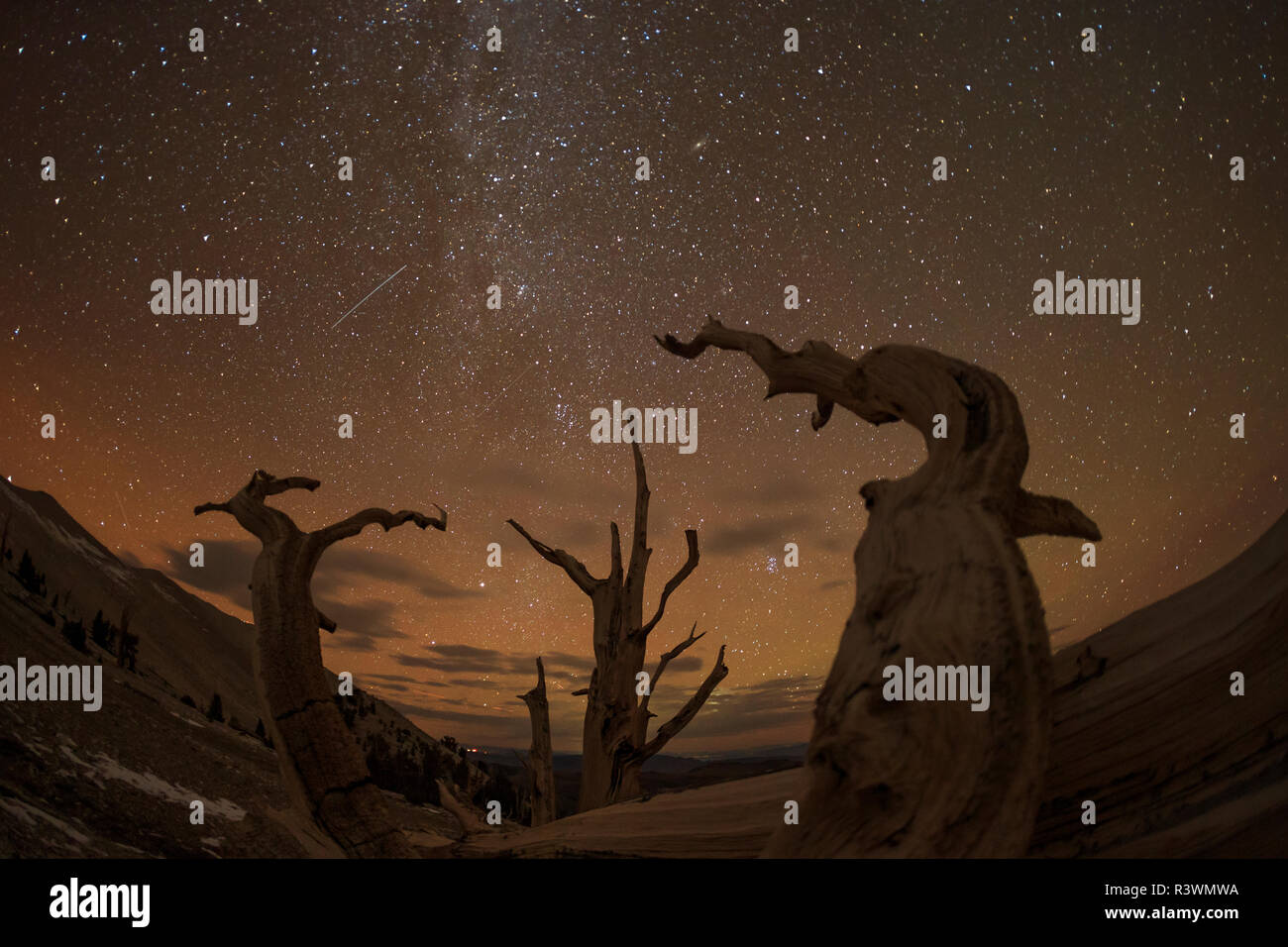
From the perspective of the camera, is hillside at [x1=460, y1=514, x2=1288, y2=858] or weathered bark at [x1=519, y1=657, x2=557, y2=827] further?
weathered bark at [x1=519, y1=657, x2=557, y2=827]

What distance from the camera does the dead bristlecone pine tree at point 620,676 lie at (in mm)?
8117

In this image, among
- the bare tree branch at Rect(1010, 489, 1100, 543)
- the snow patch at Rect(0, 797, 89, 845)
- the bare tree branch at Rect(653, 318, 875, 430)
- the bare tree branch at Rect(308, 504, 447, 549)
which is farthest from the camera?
the snow patch at Rect(0, 797, 89, 845)

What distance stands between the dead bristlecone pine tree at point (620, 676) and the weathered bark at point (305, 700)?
440cm

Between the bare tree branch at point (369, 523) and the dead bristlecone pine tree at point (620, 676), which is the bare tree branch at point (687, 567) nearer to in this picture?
the dead bristlecone pine tree at point (620, 676)

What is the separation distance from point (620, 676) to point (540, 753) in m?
1.47

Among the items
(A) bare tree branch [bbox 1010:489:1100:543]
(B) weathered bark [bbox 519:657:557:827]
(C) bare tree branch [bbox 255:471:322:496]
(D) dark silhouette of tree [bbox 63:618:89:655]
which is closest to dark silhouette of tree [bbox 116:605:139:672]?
(D) dark silhouette of tree [bbox 63:618:89:655]

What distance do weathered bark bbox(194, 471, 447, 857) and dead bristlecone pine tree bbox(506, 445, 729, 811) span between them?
4404mm

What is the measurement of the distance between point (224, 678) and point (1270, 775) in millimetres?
28302

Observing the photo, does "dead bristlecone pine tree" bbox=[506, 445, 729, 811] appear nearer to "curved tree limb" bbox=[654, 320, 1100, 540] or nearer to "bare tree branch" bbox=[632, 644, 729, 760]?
"bare tree branch" bbox=[632, 644, 729, 760]

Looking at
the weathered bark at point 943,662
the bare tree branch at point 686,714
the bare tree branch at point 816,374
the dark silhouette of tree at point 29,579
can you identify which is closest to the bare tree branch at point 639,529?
the bare tree branch at point 686,714

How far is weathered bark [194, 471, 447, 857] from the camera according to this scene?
3791 mm

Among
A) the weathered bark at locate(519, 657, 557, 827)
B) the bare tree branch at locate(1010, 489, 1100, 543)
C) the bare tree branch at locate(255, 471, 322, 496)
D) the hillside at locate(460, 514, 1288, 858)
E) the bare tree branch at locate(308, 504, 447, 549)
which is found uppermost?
the bare tree branch at locate(255, 471, 322, 496)

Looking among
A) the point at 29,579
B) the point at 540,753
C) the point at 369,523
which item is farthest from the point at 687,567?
the point at 29,579
